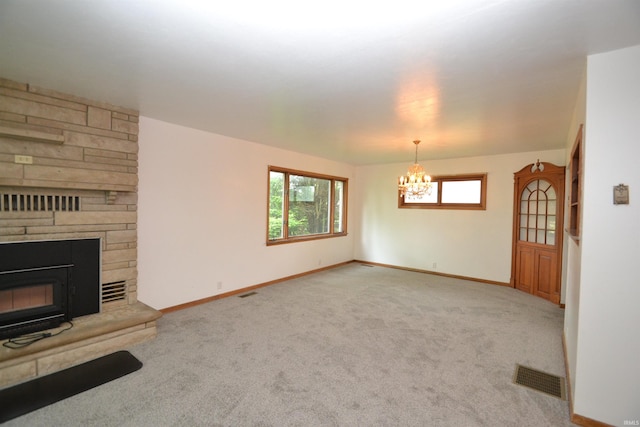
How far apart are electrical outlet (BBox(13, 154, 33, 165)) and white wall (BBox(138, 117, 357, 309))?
1019mm

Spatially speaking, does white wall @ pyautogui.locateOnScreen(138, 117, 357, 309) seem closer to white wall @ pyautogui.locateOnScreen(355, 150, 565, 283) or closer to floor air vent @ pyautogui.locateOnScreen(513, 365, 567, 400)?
white wall @ pyautogui.locateOnScreen(355, 150, 565, 283)

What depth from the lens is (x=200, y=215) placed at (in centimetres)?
430

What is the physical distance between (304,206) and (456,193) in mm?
3109

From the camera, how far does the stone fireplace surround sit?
2.61 metres

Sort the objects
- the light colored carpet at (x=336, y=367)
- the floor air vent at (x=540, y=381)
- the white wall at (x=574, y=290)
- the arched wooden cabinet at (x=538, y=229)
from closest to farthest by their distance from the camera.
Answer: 1. the light colored carpet at (x=336, y=367)
2. the white wall at (x=574, y=290)
3. the floor air vent at (x=540, y=381)
4. the arched wooden cabinet at (x=538, y=229)

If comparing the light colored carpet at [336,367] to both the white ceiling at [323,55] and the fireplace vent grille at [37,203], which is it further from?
the white ceiling at [323,55]

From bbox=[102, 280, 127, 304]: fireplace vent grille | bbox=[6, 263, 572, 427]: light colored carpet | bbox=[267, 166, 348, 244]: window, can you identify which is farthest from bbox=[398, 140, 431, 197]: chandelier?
bbox=[102, 280, 127, 304]: fireplace vent grille

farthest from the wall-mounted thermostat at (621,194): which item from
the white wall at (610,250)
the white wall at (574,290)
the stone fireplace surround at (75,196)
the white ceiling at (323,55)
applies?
the stone fireplace surround at (75,196)

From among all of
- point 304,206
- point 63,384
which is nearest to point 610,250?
point 63,384

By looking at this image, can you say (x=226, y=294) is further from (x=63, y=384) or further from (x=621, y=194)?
(x=621, y=194)

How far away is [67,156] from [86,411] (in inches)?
88.8

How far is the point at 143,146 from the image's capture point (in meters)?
3.65

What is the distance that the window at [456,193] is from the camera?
5.88 meters

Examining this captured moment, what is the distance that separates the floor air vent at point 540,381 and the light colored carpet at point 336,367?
75 millimetres
